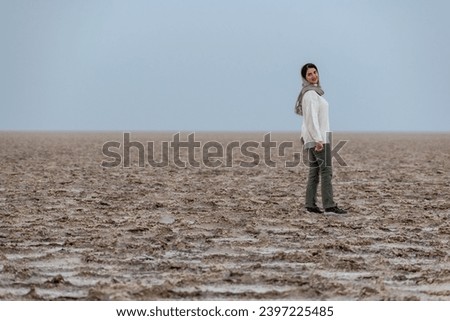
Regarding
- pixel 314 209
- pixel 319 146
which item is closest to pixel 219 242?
pixel 319 146

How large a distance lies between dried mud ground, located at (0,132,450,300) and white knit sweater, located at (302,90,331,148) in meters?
0.81

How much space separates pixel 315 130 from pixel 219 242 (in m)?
2.08

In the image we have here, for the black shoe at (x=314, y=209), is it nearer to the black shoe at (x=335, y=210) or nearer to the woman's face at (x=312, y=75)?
the black shoe at (x=335, y=210)

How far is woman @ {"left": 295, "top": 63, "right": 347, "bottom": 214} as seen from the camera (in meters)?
8.92

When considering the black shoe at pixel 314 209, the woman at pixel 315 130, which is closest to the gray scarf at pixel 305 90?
the woman at pixel 315 130

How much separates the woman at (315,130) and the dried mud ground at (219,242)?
0.30m

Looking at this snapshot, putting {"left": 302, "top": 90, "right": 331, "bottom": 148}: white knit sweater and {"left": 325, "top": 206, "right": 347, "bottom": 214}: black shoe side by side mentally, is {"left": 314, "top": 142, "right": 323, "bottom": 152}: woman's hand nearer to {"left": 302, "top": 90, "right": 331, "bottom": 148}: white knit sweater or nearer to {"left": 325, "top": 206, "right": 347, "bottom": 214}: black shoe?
{"left": 302, "top": 90, "right": 331, "bottom": 148}: white knit sweater

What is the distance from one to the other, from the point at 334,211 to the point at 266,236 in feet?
5.96

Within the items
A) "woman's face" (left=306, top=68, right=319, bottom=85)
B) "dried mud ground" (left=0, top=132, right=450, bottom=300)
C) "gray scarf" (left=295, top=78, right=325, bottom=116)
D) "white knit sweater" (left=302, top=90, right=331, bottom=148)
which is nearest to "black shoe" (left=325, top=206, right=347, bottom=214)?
"dried mud ground" (left=0, top=132, right=450, bottom=300)

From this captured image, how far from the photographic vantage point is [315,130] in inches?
351

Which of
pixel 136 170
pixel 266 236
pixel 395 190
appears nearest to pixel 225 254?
pixel 266 236

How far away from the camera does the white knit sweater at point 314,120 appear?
891 centimetres

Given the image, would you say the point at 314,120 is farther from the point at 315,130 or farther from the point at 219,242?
the point at 219,242
